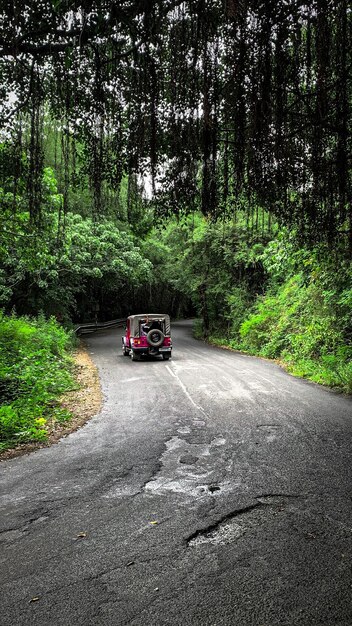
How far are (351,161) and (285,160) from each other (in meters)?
2.20

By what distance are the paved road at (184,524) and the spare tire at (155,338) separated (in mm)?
8816

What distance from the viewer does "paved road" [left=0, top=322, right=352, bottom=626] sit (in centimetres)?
263

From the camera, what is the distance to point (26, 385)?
885 centimetres

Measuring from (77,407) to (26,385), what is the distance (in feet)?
4.32

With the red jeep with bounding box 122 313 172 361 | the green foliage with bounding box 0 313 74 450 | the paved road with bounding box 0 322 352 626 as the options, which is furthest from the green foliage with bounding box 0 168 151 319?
the paved road with bounding box 0 322 352 626

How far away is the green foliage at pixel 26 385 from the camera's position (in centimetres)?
668

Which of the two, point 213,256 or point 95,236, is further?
point 213,256

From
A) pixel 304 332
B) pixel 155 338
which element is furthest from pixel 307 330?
pixel 155 338

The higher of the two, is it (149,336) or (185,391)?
(149,336)

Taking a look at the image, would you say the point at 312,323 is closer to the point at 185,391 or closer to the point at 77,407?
the point at 185,391

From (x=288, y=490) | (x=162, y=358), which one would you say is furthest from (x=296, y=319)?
(x=288, y=490)

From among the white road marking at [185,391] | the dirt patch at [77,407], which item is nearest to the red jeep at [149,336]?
the white road marking at [185,391]

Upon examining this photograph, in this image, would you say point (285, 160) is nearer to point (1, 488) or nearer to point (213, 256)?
point (1, 488)

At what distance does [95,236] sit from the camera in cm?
2056
